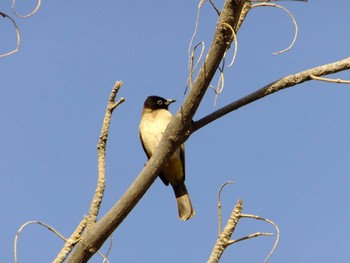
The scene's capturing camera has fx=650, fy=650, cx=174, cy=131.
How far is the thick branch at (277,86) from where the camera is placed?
251 centimetres

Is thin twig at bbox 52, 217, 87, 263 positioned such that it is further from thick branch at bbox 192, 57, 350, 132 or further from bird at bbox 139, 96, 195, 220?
bird at bbox 139, 96, 195, 220

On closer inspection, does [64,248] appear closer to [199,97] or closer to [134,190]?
[134,190]

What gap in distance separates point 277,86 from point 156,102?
562cm

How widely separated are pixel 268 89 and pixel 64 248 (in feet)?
3.47

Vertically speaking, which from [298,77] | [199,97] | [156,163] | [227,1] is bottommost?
[156,163]

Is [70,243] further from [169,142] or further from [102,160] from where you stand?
[169,142]

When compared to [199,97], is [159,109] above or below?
above

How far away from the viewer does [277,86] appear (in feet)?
8.61

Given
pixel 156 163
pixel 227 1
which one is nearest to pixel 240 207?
pixel 156 163

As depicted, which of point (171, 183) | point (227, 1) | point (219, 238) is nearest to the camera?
point (227, 1)

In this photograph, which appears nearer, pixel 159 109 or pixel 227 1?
pixel 227 1

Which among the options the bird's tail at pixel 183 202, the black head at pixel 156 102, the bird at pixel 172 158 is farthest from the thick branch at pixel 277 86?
the black head at pixel 156 102

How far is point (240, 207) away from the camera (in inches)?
107

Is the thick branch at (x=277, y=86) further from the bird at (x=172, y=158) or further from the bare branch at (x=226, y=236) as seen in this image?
the bird at (x=172, y=158)
